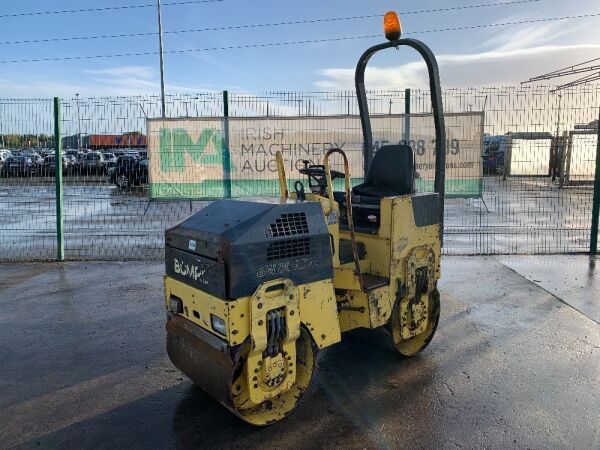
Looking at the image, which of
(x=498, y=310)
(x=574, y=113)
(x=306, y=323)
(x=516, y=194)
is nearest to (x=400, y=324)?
(x=306, y=323)

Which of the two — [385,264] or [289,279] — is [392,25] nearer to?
[385,264]

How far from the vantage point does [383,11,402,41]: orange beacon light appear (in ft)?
13.5

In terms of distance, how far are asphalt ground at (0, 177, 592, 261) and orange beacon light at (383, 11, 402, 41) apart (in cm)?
517

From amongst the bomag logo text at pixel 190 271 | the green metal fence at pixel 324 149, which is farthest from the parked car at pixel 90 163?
the bomag logo text at pixel 190 271

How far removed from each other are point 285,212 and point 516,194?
15.7 metres

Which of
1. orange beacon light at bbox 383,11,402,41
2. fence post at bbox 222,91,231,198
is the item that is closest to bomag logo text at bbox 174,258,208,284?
orange beacon light at bbox 383,11,402,41

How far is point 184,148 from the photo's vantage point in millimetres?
8500

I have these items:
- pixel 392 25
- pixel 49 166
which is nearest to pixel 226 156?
pixel 49 166

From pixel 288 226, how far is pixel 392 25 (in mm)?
2050

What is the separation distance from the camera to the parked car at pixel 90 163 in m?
11.1

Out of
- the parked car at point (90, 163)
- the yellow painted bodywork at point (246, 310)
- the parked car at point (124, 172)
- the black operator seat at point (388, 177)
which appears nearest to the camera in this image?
the yellow painted bodywork at point (246, 310)

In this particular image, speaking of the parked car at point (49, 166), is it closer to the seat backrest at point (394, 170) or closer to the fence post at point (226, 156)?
the fence post at point (226, 156)

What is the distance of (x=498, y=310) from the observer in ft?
18.4

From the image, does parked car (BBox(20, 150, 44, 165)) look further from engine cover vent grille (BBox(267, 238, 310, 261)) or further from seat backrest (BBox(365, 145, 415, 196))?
engine cover vent grille (BBox(267, 238, 310, 261))
